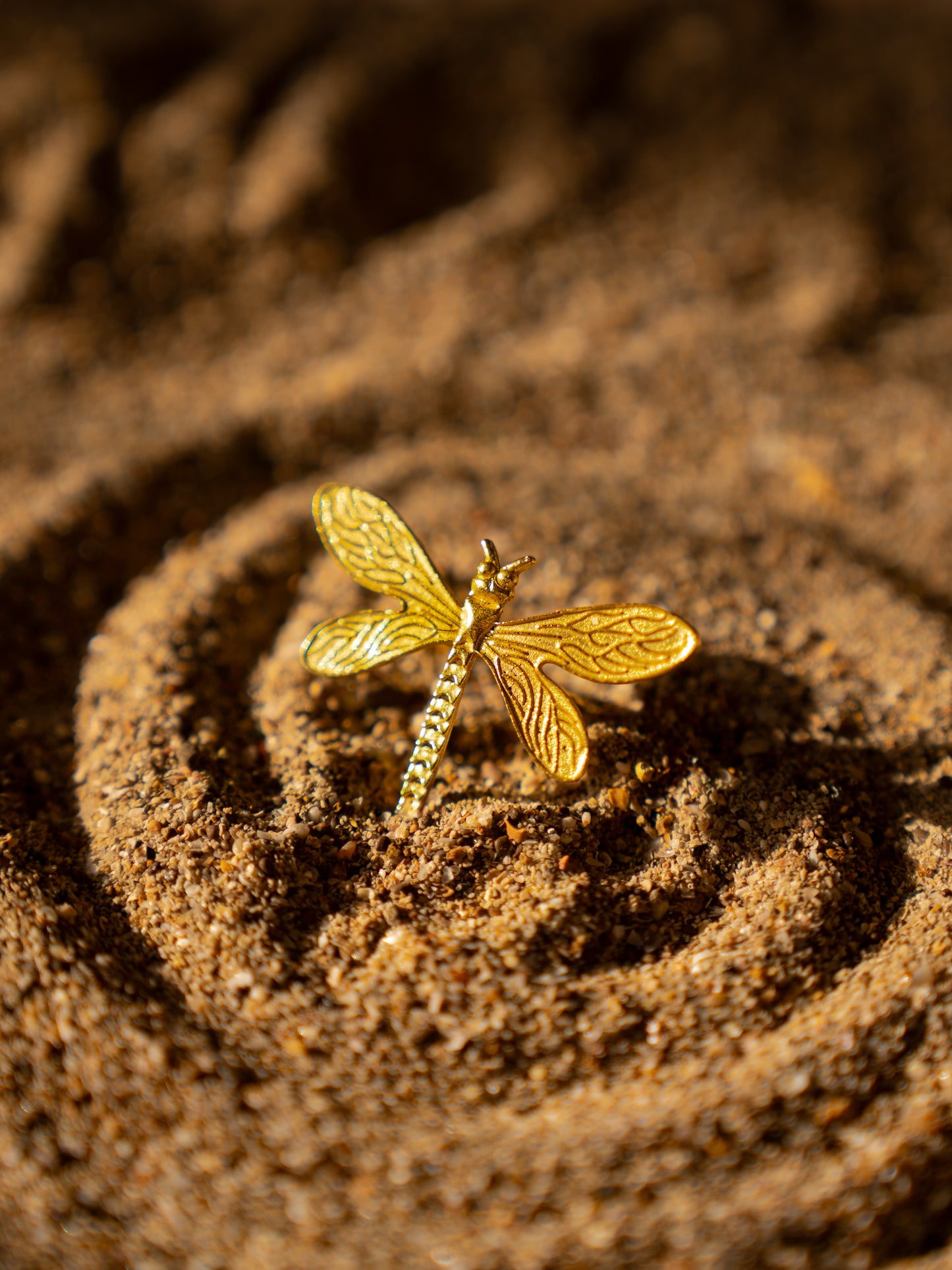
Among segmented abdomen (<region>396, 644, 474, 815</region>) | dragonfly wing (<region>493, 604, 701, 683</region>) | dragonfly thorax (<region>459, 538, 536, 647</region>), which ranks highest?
dragonfly thorax (<region>459, 538, 536, 647</region>)

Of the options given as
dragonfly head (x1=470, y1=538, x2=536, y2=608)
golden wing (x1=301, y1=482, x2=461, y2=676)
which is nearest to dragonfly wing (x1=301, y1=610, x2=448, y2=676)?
golden wing (x1=301, y1=482, x2=461, y2=676)

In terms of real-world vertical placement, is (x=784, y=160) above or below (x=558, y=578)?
above

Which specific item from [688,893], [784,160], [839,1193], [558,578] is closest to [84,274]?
[558,578]

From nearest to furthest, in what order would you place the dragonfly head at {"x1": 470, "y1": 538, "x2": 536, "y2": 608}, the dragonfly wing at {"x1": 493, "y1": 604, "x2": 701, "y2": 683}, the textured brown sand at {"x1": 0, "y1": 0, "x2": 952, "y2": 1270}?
the textured brown sand at {"x1": 0, "y1": 0, "x2": 952, "y2": 1270}
the dragonfly wing at {"x1": 493, "y1": 604, "x2": 701, "y2": 683}
the dragonfly head at {"x1": 470, "y1": 538, "x2": 536, "y2": 608}

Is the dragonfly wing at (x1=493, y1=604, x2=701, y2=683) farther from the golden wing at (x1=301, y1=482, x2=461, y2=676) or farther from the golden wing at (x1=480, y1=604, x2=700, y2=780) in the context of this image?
the golden wing at (x1=301, y1=482, x2=461, y2=676)

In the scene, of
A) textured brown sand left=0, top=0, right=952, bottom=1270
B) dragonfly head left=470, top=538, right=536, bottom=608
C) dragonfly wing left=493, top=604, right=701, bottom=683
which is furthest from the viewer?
dragonfly head left=470, top=538, right=536, bottom=608

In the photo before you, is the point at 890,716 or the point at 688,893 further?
the point at 890,716

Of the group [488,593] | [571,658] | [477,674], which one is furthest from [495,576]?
[477,674]

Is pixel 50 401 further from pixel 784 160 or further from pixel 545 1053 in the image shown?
pixel 784 160
